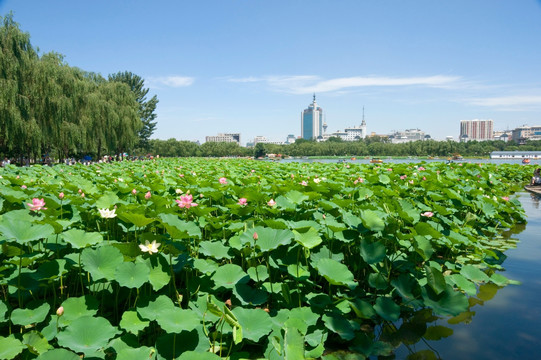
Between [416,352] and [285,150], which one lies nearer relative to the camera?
[416,352]

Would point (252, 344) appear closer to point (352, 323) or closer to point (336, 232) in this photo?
point (352, 323)

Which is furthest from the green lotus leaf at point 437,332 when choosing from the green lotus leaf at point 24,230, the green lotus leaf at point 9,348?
the green lotus leaf at point 24,230

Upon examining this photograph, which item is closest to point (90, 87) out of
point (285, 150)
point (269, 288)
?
point (269, 288)

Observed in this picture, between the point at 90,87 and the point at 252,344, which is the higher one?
the point at 90,87

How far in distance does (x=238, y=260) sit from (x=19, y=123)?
13180mm

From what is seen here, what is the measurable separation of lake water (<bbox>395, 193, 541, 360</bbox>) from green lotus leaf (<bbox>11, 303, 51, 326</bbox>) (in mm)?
1621

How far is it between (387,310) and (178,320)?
1.01m

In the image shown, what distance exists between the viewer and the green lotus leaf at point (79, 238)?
63.7 inches

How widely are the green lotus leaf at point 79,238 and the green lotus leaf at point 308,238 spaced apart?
0.95m

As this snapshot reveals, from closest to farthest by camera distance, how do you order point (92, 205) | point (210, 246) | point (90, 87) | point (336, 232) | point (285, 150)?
1. point (210, 246)
2. point (336, 232)
3. point (92, 205)
4. point (90, 87)
5. point (285, 150)

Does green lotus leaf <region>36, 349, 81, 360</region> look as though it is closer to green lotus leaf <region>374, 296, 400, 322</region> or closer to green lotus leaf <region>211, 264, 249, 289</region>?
green lotus leaf <region>211, 264, 249, 289</region>

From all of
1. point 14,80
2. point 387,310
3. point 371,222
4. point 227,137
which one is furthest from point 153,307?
point 227,137

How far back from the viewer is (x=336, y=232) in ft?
6.98

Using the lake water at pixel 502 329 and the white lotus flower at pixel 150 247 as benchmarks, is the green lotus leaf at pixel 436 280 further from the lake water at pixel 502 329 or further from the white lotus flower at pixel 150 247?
the white lotus flower at pixel 150 247
